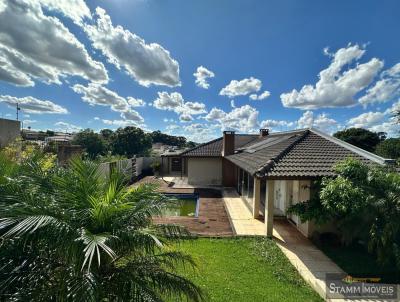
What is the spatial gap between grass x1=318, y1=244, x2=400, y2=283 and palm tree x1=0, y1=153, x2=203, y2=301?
6.63 meters

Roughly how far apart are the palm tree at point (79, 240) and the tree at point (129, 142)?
5653 cm

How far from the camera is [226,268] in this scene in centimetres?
746

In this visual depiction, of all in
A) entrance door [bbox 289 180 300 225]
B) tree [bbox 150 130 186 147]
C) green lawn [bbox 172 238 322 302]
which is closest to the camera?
green lawn [bbox 172 238 322 302]

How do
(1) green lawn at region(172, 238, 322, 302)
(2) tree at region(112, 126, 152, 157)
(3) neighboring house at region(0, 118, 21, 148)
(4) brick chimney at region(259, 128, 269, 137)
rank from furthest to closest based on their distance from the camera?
(2) tree at region(112, 126, 152, 157), (4) brick chimney at region(259, 128, 269, 137), (3) neighboring house at region(0, 118, 21, 148), (1) green lawn at region(172, 238, 322, 302)

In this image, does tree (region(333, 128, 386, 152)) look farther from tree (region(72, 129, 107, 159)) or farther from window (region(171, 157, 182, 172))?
tree (region(72, 129, 107, 159))

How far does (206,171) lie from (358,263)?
17042mm

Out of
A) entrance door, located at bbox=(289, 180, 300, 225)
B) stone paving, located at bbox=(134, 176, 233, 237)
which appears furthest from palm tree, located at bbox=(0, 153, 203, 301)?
entrance door, located at bbox=(289, 180, 300, 225)

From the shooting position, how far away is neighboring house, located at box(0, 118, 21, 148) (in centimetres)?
1184

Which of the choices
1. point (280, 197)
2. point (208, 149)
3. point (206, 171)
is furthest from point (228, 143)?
point (280, 197)

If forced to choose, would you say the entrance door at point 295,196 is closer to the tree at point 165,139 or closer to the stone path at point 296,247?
the stone path at point 296,247

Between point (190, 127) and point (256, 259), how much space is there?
4798 centimetres

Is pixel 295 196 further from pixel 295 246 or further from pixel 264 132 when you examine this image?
pixel 264 132

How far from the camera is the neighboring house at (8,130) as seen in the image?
11.8 meters

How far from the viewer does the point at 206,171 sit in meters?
24.2
